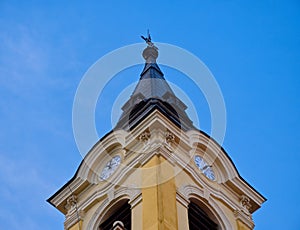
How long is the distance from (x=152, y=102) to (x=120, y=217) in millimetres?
5540

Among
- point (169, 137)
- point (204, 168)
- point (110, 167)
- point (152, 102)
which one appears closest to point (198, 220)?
point (204, 168)

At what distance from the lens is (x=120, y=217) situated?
30.1m

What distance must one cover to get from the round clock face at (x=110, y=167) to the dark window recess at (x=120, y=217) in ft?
5.66

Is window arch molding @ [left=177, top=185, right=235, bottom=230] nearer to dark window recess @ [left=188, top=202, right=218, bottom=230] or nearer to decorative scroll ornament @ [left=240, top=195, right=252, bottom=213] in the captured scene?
dark window recess @ [left=188, top=202, right=218, bottom=230]

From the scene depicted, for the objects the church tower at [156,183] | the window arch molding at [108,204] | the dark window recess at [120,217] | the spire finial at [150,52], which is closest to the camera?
the church tower at [156,183]

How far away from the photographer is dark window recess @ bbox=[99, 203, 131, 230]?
2971cm

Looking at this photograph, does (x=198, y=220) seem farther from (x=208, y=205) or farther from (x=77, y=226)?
(x=77, y=226)

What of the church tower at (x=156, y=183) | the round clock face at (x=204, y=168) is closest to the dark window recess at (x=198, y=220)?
the church tower at (x=156, y=183)

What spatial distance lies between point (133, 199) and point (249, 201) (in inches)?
201

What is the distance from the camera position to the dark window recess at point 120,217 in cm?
2971

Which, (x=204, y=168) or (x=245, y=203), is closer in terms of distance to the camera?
(x=204, y=168)

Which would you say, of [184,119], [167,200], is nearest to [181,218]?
[167,200]

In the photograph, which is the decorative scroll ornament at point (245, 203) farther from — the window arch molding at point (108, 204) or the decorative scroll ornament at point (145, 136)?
the window arch molding at point (108, 204)

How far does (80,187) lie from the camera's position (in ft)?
106
